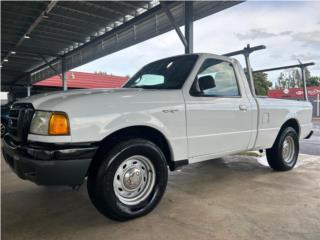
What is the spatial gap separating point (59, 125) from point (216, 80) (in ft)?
7.70

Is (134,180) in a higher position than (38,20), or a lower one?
lower

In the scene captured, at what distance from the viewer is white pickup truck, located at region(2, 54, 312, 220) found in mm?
2783

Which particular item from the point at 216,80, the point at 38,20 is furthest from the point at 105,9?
the point at 216,80

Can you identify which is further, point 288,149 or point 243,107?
point 288,149

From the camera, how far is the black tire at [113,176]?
9.59ft

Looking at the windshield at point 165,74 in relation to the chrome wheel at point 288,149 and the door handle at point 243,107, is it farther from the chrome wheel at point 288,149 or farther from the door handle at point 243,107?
the chrome wheel at point 288,149

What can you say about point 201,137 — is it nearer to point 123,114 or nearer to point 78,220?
point 123,114

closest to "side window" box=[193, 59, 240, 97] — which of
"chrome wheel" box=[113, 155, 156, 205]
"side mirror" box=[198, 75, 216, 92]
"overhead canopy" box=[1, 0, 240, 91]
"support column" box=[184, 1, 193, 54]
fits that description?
"side mirror" box=[198, 75, 216, 92]

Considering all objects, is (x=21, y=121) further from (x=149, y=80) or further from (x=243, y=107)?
(x=243, y=107)

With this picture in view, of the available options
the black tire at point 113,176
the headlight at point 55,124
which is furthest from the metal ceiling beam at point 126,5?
the headlight at point 55,124

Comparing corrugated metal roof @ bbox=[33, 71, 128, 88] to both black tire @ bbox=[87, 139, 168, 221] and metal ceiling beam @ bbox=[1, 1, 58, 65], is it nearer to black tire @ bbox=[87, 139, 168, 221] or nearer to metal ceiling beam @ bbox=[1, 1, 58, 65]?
metal ceiling beam @ bbox=[1, 1, 58, 65]

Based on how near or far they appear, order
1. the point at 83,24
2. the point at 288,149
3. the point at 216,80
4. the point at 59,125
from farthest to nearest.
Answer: the point at 83,24 → the point at 288,149 → the point at 216,80 → the point at 59,125

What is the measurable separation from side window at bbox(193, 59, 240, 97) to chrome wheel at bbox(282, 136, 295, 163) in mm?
1725

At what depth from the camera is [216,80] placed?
4.26m
